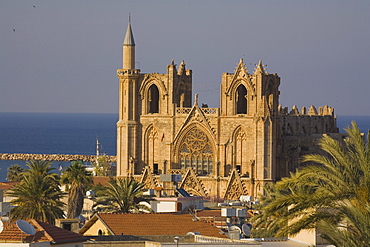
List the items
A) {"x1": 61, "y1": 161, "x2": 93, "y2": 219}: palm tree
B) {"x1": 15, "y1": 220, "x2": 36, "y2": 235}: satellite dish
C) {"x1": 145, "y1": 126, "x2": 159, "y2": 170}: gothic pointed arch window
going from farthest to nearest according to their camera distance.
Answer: {"x1": 145, "y1": 126, "x2": 159, "y2": 170}: gothic pointed arch window
{"x1": 61, "y1": 161, "x2": 93, "y2": 219}: palm tree
{"x1": 15, "y1": 220, "x2": 36, "y2": 235}: satellite dish

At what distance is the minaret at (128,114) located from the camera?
333 feet

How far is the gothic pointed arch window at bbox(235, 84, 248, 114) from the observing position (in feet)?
324

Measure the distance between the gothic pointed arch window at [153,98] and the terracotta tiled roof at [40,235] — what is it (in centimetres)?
5763

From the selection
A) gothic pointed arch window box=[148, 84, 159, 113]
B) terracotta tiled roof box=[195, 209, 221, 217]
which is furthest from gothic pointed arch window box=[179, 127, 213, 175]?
terracotta tiled roof box=[195, 209, 221, 217]

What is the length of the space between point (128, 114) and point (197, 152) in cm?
598

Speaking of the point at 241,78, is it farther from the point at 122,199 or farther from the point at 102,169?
the point at 102,169

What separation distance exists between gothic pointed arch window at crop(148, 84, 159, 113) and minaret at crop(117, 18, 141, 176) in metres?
1.33

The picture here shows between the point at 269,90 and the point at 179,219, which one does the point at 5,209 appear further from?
the point at 269,90

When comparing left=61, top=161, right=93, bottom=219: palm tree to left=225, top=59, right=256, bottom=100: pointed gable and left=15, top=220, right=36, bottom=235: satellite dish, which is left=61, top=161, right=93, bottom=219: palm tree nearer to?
left=225, top=59, right=256, bottom=100: pointed gable

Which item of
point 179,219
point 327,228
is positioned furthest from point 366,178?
point 179,219

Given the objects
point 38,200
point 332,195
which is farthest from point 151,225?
point 332,195

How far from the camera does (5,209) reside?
188 ft

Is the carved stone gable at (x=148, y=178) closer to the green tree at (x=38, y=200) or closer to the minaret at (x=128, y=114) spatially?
the minaret at (x=128, y=114)

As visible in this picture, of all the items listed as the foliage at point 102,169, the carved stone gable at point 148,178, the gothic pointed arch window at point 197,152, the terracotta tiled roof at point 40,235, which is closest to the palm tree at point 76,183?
the carved stone gable at point 148,178
